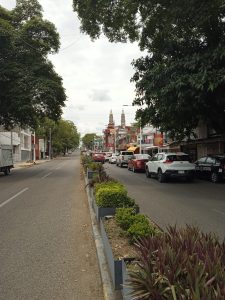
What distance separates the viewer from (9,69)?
29.7 metres

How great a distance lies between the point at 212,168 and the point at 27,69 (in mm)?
15752

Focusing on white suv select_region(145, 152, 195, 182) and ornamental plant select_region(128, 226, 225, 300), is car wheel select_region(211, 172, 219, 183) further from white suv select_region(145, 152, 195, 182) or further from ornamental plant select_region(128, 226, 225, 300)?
ornamental plant select_region(128, 226, 225, 300)

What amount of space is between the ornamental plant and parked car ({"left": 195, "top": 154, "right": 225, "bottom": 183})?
1814cm

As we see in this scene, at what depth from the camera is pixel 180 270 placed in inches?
147

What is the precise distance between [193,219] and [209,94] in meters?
10.3

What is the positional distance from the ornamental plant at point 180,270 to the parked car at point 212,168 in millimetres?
18139

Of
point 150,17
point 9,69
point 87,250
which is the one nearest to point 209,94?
point 150,17

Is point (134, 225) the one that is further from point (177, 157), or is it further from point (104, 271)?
point (177, 157)

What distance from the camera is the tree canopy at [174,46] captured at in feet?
58.3

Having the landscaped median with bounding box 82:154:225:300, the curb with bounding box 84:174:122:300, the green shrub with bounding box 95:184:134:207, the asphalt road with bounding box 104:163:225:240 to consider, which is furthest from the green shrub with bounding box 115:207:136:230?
the asphalt road with bounding box 104:163:225:240

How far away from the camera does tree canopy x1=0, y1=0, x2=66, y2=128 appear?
29.8 m

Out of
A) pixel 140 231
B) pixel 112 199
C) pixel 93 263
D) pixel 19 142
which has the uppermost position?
pixel 19 142

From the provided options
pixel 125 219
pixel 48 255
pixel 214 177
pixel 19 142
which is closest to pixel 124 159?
pixel 214 177

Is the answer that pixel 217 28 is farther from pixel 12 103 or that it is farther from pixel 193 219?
pixel 12 103
